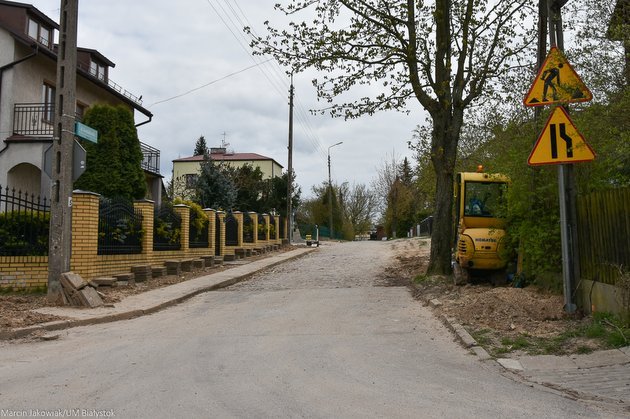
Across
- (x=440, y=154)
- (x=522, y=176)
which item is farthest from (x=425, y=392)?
(x=440, y=154)

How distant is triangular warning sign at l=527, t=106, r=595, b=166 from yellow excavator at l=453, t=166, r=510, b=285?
307 cm

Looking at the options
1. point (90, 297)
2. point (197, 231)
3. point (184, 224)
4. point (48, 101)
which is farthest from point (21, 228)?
point (48, 101)

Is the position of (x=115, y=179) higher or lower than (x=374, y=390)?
higher

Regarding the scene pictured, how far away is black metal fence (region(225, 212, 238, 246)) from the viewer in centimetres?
2534

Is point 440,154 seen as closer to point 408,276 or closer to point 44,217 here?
point 408,276

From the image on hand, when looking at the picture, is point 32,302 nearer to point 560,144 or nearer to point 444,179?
point 560,144

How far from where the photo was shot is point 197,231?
67.0 ft

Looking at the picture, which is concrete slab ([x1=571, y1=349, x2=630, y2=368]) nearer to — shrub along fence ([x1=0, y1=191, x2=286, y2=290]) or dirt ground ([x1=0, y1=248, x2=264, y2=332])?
dirt ground ([x1=0, y1=248, x2=264, y2=332])

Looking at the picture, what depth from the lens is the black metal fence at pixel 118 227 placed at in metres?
13.6

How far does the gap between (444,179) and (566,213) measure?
Answer: 6.32 meters

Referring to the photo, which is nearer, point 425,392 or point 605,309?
point 425,392

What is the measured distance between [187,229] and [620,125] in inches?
570

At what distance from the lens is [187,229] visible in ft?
62.6

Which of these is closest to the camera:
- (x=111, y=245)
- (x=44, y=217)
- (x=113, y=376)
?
(x=113, y=376)
